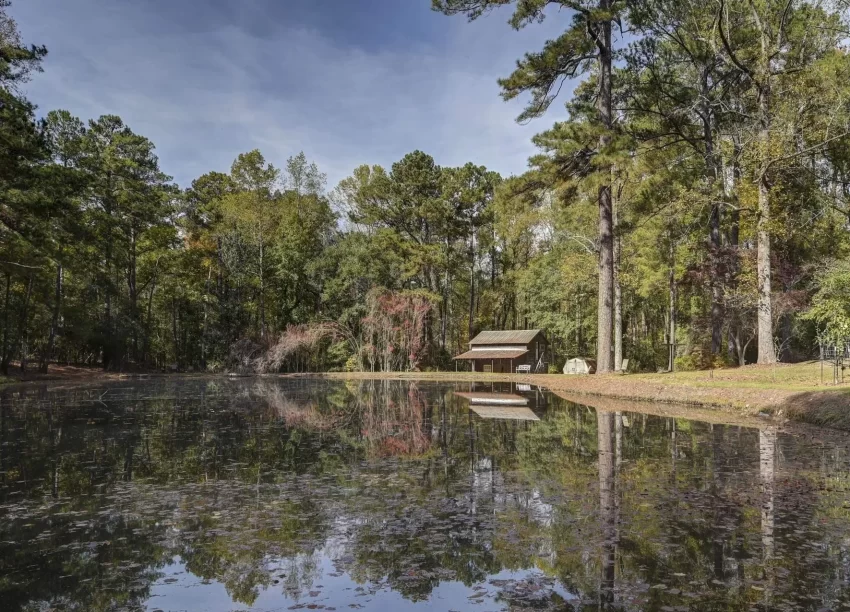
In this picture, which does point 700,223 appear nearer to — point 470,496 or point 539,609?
point 470,496

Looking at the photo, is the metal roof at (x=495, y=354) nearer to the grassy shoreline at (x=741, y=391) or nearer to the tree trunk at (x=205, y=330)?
the grassy shoreline at (x=741, y=391)

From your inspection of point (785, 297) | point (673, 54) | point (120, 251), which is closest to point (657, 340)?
point (785, 297)

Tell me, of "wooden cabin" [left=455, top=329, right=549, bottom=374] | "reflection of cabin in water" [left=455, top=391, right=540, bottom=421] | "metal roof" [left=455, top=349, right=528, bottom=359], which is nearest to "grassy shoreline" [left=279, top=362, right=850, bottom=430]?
"reflection of cabin in water" [left=455, top=391, right=540, bottom=421]

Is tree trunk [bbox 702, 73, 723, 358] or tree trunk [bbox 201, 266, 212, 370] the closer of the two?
tree trunk [bbox 702, 73, 723, 358]

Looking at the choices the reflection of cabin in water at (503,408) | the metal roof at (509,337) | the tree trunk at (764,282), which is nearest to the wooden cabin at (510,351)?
the metal roof at (509,337)

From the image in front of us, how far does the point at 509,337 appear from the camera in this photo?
41.6 meters

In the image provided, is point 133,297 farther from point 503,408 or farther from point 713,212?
point 713,212

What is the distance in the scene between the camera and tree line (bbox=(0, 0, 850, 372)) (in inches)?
810

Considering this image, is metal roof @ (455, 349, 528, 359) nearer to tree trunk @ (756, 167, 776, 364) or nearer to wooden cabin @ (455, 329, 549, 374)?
wooden cabin @ (455, 329, 549, 374)

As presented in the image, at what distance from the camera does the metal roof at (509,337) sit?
41.0m

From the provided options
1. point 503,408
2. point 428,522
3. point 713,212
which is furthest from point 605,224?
point 428,522

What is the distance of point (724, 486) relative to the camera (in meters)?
6.71

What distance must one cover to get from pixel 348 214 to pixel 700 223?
2987 centimetres

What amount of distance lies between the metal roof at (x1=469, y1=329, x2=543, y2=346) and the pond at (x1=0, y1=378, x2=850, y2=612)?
1181 inches
